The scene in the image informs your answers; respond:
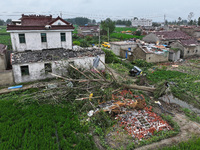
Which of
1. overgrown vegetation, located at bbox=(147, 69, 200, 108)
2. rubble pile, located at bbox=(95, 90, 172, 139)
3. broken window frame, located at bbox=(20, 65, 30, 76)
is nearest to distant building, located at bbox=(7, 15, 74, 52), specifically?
broken window frame, located at bbox=(20, 65, 30, 76)

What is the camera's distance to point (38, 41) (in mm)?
16453

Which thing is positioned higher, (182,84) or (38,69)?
(38,69)

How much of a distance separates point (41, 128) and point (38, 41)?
10406 mm

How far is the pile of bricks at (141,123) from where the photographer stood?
347 inches

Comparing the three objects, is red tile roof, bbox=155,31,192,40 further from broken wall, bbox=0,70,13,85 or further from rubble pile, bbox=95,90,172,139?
broken wall, bbox=0,70,13,85

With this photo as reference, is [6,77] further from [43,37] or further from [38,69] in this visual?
[43,37]

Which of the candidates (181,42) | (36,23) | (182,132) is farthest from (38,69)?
(181,42)

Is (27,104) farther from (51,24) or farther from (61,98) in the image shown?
(51,24)

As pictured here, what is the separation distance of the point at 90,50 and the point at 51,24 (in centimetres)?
492

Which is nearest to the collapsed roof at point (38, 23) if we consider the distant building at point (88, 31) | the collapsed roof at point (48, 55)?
the collapsed roof at point (48, 55)

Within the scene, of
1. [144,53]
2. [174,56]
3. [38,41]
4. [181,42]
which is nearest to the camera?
[38,41]

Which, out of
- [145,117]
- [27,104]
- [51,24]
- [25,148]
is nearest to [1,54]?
[51,24]

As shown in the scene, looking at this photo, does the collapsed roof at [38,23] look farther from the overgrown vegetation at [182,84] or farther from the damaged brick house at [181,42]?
the damaged brick house at [181,42]

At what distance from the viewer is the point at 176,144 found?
812 centimetres
